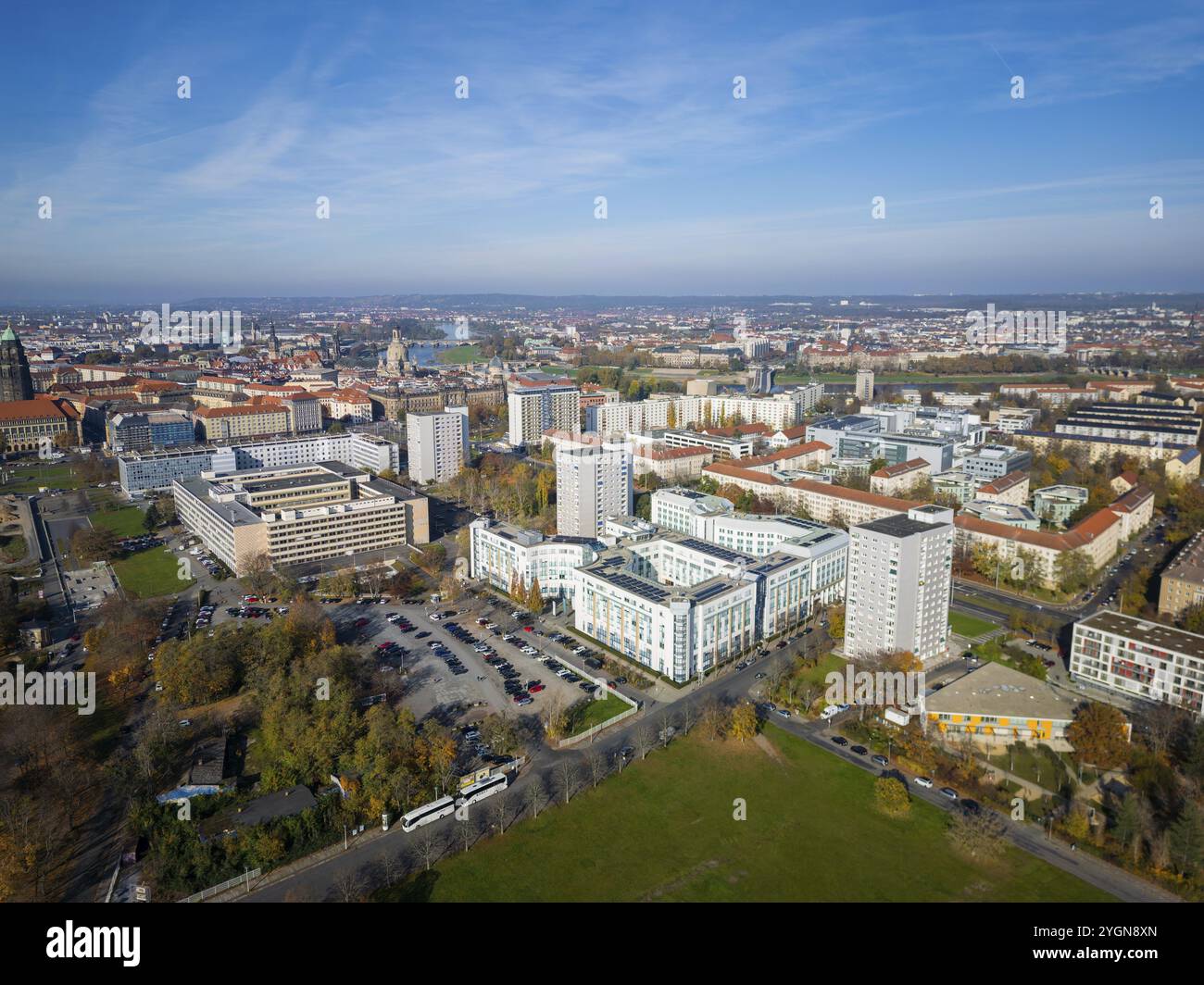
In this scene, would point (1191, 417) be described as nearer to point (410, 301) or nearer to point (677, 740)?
point (677, 740)


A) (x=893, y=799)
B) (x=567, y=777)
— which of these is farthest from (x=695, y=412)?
(x=893, y=799)

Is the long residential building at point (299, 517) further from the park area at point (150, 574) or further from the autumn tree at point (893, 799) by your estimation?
the autumn tree at point (893, 799)

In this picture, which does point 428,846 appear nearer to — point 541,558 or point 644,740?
point 644,740

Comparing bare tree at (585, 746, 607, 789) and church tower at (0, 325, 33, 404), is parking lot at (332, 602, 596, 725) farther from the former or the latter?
church tower at (0, 325, 33, 404)

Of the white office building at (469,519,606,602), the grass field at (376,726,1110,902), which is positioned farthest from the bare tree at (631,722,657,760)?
the white office building at (469,519,606,602)

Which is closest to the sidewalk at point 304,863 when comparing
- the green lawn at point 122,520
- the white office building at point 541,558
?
the white office building at point 541,558
